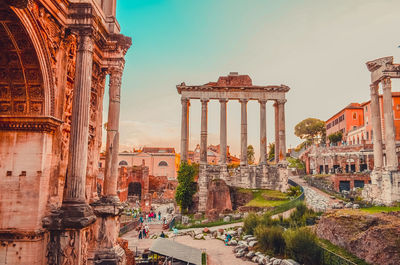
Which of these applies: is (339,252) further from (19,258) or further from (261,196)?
Answer: (261,196)

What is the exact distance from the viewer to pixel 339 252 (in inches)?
477

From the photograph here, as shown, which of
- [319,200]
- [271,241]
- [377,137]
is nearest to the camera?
[271,241]

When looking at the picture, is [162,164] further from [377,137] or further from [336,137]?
[377,137]

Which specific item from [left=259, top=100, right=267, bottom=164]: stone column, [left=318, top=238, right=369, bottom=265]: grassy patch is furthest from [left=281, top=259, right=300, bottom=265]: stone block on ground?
[left=259, top=100, right=267, bottom=164]: stone column

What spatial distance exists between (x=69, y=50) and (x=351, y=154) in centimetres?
Answer: 4367

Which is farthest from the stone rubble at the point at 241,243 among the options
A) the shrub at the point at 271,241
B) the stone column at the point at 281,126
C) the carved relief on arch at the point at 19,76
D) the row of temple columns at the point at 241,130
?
the stone column at the point at 281,126

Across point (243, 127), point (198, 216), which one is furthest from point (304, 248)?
point (243, 127)

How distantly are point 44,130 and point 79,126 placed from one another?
79 cm

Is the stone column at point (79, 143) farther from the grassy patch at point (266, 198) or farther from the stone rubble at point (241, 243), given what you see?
the grassy patch at point (266, 198)

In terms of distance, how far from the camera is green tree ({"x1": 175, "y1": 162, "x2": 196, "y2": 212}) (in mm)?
30328

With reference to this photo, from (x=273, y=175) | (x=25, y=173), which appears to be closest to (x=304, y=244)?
(x=25, y=173)

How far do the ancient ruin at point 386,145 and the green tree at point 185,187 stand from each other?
629 inches

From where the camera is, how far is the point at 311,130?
76125 millimetres

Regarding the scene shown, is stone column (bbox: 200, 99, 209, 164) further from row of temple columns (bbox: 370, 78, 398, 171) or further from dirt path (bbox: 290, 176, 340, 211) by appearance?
row of temple columns (bbox: 370, 78, 398, 171)
